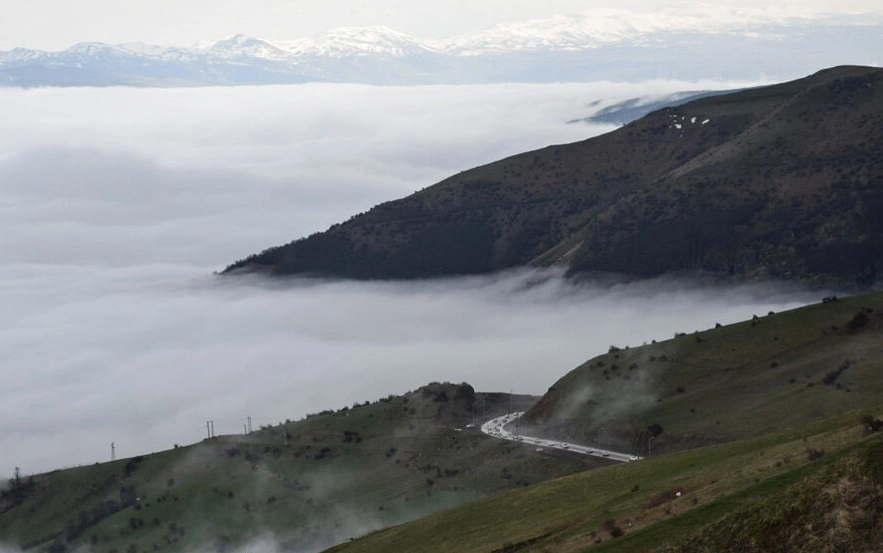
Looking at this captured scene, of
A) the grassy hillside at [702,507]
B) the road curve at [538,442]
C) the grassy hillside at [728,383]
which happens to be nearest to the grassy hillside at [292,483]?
the road curve at [538,442]

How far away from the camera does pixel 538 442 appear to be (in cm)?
10206

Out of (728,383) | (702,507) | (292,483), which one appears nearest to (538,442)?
(728,383)

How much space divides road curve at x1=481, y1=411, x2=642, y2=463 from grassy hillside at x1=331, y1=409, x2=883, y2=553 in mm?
23924

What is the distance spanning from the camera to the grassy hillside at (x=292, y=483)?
96812 millimetres

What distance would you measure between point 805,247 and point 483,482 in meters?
115

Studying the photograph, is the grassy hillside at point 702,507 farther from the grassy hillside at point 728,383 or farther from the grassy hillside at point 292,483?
the grassy hillside at point 292,483

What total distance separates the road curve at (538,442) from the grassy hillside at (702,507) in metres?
23.9

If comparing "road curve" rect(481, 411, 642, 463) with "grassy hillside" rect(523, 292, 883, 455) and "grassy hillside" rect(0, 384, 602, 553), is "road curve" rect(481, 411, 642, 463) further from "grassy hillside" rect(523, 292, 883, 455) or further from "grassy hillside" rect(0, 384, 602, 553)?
"grassy hillside" rect(0, 384, 602, 553)

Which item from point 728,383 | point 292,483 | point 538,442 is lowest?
point 292,483

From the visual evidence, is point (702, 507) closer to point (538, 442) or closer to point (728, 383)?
point (728, 383)

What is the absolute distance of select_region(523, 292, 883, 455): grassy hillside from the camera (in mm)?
86875

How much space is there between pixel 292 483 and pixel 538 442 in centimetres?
2129

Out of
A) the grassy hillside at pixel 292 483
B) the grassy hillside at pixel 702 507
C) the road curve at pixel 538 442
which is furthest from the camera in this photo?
Result: the grassy hillside at pixel 292 483

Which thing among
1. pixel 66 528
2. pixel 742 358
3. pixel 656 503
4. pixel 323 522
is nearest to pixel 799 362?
pixel 742 358
